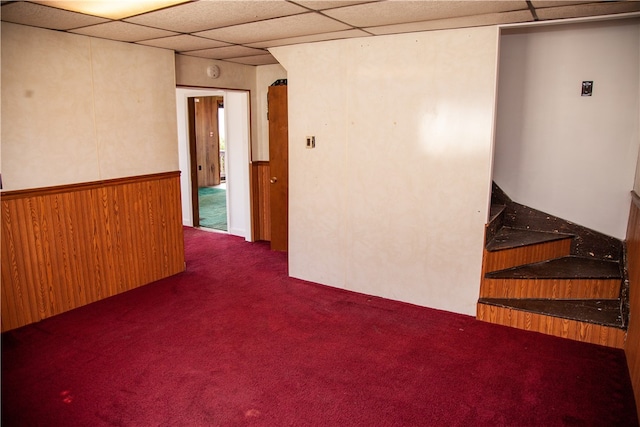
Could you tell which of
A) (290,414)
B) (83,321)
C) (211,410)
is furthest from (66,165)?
(290,414)

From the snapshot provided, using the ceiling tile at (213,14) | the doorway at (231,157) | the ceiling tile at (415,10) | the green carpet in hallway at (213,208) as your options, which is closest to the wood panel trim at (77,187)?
the ceiling tile at (213,14)

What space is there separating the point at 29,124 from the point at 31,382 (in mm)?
1981

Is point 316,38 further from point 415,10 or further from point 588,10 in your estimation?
point 588,10

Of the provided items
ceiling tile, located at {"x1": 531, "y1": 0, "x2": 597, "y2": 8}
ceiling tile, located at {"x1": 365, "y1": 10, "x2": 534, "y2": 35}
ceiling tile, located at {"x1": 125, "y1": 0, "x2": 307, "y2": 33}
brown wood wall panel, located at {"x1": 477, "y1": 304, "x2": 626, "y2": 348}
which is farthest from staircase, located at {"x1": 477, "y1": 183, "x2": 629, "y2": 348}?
ceiling tile, located at {"x1": 125, "y1": 0, "x2": 307, "y2": 33}

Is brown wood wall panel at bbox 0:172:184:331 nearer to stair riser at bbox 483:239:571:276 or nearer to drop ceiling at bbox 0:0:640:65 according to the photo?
drop ceiling at bbox 0:0:640:65

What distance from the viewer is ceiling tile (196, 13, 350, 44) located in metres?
3.40

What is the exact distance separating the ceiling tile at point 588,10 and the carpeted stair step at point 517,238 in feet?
5.99

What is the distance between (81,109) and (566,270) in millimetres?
4417

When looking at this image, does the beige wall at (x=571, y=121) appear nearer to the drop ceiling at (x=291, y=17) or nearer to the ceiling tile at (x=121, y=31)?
the drop ceiling at (x=291, y=17)

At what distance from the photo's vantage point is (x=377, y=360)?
3221 millimetres

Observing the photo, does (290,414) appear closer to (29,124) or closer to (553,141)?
(29,124)

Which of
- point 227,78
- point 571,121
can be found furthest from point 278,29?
point 571,121

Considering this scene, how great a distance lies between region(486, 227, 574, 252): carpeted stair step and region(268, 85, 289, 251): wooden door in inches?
106

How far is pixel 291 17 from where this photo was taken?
3.31 m
